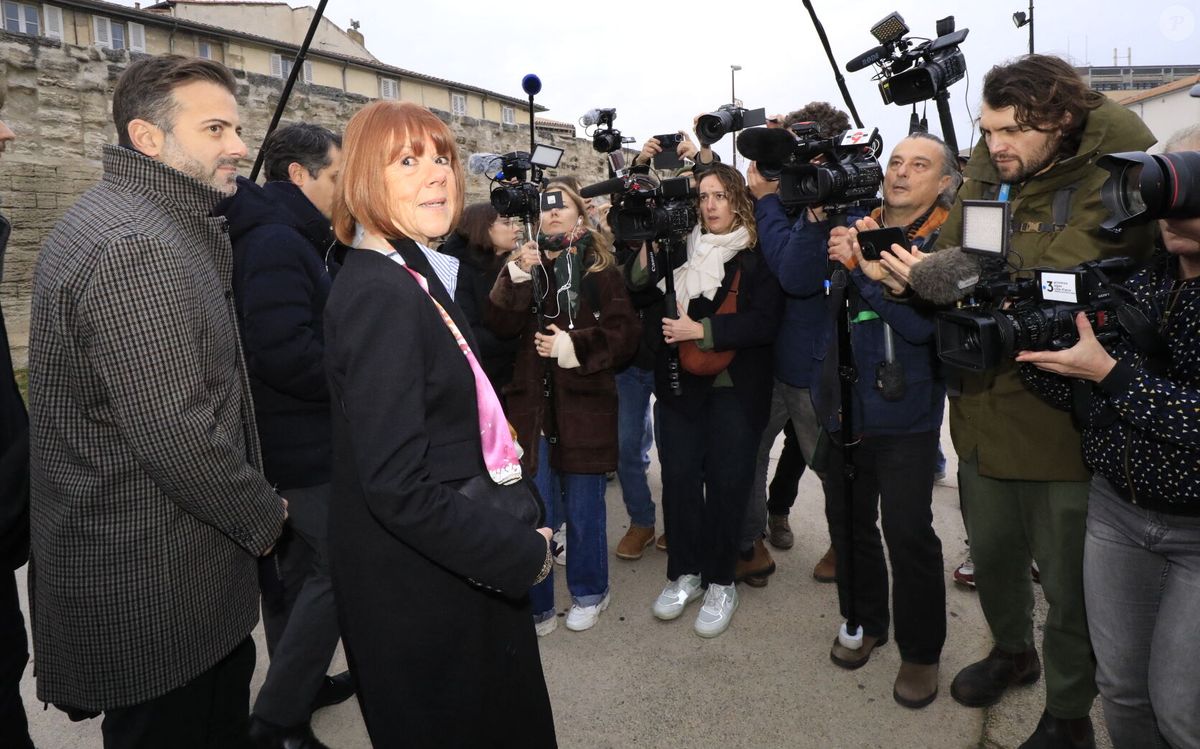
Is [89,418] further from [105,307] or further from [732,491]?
[732,491]

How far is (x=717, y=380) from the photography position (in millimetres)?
3117

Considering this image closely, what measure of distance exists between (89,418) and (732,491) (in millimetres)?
2346

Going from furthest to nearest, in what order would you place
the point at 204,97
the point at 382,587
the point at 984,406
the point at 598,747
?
the point at 598,747
the point at 984,406
the point at 204,97
the point at 382,587

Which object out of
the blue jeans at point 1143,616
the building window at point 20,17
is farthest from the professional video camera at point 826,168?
the building window at point 20,17

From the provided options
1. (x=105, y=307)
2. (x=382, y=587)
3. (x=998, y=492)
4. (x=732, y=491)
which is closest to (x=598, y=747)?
(x=732, y=491)

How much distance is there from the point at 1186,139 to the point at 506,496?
2.01 meters

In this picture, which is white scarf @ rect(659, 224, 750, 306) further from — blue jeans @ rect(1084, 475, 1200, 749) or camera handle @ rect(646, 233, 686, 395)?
blue jeans @ rect(1084, 475, 1200, 749)

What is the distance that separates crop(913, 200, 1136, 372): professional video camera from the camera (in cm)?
172

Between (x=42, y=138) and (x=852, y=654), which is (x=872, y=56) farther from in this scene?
(x=42, y=138)

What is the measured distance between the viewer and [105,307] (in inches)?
59.7

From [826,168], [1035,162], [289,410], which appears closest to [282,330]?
[289,410]

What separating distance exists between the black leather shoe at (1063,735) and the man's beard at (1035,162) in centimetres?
168

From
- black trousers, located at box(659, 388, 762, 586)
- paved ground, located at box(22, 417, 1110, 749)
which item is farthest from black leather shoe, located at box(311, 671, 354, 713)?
black trousers, located at box(659, 388, 762, 586)

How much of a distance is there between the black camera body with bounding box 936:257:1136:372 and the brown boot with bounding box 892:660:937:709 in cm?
137
